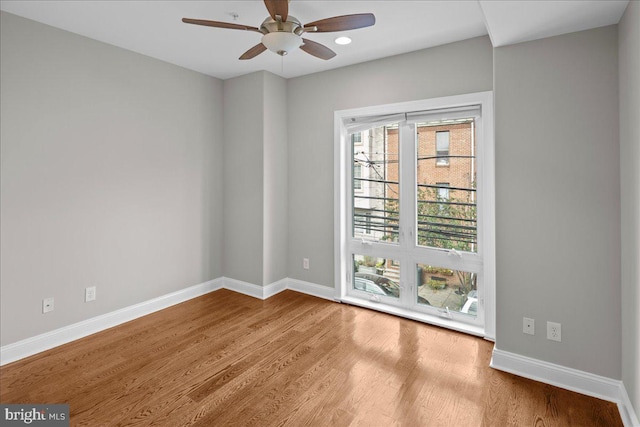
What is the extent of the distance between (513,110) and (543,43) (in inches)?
17.9

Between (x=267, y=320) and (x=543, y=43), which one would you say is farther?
(x=267, y=320)

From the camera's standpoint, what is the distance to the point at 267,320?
3381mm

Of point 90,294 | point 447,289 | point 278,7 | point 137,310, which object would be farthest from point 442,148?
point 90,294

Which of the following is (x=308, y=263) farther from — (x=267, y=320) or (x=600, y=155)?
(x=600, y=155)

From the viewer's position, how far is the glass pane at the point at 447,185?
10.3 ft

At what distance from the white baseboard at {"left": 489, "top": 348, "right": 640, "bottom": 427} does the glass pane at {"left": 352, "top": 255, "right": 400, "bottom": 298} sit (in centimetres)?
127

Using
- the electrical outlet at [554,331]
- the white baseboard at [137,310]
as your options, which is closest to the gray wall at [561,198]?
the electrical outlet at [554,331]

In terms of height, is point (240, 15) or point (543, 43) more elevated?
point (240, 15)

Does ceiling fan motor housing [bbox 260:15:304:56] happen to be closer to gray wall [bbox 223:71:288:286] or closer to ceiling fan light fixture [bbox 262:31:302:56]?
ceiling fan light fixture [bbox 262:31:302:56]

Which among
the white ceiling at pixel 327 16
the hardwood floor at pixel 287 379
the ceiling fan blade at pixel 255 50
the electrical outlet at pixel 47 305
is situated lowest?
the hardwood floor at pixel 287 379

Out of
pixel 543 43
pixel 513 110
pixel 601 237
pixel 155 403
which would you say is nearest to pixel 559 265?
pixel 601 237

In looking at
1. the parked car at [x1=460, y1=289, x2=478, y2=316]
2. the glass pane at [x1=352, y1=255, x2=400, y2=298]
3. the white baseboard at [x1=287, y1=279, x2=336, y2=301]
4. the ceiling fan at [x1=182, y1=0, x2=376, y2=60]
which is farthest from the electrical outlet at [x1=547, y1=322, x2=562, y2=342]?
the ceiling fan at [x1=182, y1=0, x2=376, y2=60]

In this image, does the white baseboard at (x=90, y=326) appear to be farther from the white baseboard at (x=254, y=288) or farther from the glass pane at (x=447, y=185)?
the glass pane at (x=447, y=185)

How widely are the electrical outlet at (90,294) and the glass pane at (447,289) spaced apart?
311cm
